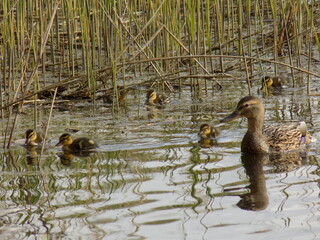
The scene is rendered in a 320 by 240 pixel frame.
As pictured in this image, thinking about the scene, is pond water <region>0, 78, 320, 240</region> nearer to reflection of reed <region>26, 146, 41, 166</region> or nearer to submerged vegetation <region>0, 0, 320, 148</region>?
reflection of reed <region>26, 146, 41, 166</region>

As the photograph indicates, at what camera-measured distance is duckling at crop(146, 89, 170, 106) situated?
7859 mm

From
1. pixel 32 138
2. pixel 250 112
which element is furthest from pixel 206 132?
pixel 32 138

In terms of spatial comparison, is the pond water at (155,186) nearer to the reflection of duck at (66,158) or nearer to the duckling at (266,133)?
the reflection of duck at (66,158)

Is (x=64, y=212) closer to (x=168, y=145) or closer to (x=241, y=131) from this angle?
(x=168, y=145)

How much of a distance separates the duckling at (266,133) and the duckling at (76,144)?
3.31 feet

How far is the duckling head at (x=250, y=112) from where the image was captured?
19.6 feet


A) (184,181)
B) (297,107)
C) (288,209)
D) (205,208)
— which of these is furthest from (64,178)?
(297,107)

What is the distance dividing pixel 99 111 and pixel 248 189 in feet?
10.6

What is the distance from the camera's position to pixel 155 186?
4.58 metres

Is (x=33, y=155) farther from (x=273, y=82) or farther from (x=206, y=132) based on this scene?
(x=273, y=82)

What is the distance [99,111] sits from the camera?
7.55 metres

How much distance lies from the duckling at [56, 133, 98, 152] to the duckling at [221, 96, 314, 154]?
3.31 ft

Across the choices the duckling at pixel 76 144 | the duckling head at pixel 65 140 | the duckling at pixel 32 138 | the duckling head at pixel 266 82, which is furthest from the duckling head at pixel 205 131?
the duckling head at pixel 266 82

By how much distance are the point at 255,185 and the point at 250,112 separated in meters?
1.43
